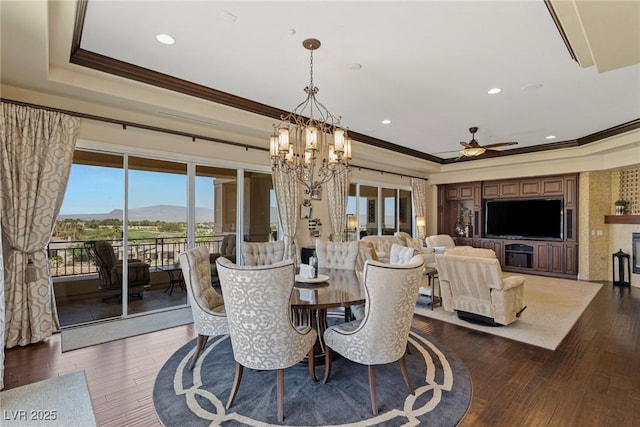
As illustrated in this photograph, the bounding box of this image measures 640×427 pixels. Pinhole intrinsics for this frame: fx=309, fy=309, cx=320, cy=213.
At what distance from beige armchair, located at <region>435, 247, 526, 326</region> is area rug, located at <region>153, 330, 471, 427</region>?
1210 mm

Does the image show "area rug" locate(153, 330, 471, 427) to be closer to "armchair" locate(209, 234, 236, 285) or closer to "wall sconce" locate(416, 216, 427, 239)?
"armchair" locate(209, 234, 236, 285)

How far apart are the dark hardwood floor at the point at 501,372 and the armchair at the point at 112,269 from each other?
0.95 metres

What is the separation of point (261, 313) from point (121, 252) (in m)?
3.25

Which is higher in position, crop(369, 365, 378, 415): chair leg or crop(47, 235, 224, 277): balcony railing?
crop(47, 235, 224, 277): balcony railing

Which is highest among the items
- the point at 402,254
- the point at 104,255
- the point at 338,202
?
the point at 338,202

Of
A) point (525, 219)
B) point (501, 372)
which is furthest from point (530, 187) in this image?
point (501, 372)

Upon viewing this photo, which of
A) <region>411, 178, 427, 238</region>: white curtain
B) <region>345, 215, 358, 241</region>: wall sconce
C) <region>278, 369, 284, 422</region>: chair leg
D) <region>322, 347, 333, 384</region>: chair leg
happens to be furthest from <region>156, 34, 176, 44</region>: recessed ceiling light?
<region>411, 178, 427, 238</region>: white curtain

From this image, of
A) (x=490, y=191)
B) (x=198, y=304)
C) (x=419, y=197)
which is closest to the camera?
(x=198, y=304)

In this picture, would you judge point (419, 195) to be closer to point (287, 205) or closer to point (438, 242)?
point (438, 242)

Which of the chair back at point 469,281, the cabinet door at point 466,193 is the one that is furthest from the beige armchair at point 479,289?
the cabinet door at point 466,193

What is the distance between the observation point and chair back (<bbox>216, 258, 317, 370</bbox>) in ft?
7.14

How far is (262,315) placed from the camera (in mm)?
2221

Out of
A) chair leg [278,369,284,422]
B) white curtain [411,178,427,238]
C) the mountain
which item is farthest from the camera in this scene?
white curtain [411,178,427,238]

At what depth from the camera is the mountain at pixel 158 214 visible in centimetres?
432
